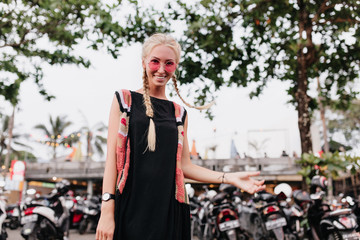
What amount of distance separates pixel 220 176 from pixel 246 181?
0.17 m

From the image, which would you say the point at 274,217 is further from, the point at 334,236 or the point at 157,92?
the point at 157,92

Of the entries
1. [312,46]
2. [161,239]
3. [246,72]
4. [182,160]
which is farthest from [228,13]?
[161,239]

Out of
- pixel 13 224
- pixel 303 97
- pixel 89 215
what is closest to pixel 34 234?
pixel 89 215

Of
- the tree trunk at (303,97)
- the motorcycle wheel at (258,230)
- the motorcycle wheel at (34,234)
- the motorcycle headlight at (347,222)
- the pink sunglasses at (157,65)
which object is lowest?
the motorcycle wheel at (258,230)

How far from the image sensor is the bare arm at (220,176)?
1627 mm

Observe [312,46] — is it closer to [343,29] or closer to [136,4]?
[343,29]

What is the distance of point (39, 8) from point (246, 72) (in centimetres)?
549

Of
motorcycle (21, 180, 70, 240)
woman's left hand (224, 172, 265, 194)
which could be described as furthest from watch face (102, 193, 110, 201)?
motorcycle (21, 180, 70, 240)

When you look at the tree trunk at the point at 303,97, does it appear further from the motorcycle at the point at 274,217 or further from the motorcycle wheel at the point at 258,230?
the motorcycle wheel at the point at 258,230

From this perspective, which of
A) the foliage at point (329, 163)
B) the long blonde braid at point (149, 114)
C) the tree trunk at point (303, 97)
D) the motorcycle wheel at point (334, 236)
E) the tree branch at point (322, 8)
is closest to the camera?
the long blonde braid at point (149, 114)

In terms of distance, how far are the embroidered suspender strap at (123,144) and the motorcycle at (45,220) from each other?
531 cm

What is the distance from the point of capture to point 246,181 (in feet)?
5.51

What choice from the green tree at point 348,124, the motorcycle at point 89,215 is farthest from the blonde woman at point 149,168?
the green tree at point 348,124

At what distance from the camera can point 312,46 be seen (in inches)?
317
